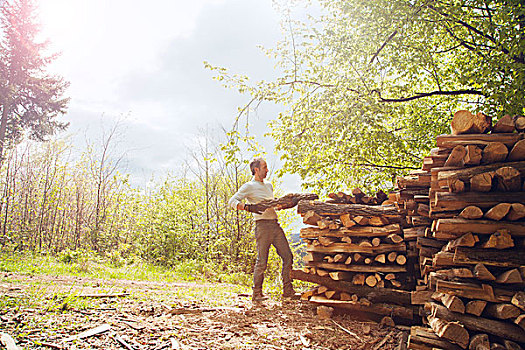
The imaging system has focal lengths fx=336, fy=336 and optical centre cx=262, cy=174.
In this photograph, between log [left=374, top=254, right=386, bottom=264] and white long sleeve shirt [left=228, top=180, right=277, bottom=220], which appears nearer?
log [left=374, top=254, right=386, bottom=264]

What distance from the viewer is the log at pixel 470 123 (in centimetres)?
325

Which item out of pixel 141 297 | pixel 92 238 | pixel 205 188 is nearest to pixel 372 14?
pixel 141 297

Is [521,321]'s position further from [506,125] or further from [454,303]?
[506,125]

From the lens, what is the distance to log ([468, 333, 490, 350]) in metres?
2.69

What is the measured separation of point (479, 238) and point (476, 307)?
1.99 ft

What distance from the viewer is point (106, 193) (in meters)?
12.5

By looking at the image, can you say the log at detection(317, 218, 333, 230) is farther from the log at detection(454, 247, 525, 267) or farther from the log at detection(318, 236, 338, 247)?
the log at detection(454, 247, 525, 267)

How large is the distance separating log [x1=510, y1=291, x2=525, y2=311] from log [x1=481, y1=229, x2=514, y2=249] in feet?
1.26

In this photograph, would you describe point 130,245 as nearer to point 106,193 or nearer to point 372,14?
point 106,193

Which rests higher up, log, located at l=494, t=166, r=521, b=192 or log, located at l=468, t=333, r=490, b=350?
log, located at l=494, t=166, r=521, b=192

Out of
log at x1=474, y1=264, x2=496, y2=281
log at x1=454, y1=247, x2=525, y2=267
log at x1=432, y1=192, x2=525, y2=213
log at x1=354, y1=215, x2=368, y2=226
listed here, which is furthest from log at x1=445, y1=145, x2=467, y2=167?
log at x1=354, y1=215, x2=368, y2=226

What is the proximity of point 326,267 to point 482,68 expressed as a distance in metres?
5.38

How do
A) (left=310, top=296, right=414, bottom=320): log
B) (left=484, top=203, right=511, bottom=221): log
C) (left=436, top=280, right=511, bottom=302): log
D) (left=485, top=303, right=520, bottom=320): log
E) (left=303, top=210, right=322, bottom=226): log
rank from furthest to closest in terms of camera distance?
(left=303, top=210, right=322, bottom=226): log → (left=310, top=296, right=414, bottom=320): log → (left=484, top=203, right=511, bottom=221): log → (left=436, top=280, right=511, bottom=302): log → (left=485, top=303, right=520, bottom=320): log

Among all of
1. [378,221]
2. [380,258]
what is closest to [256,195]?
[378,221]
